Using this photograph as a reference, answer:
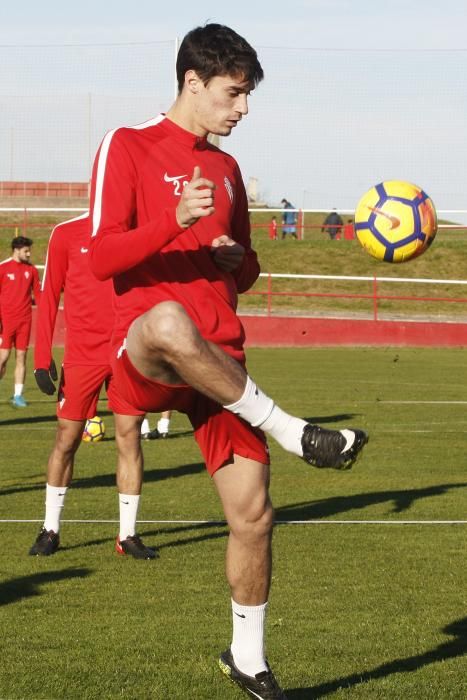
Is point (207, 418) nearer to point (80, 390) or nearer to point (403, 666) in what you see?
point (403, 666)

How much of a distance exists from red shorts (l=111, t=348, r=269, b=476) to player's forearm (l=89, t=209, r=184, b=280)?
319mm

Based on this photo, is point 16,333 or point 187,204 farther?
point 16,333

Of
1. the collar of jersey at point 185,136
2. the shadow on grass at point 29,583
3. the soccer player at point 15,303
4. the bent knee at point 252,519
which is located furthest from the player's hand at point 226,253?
the soccer player at point 15,303

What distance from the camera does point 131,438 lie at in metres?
7.52

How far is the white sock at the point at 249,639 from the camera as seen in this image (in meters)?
4.45

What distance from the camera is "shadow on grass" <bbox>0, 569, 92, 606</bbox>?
6.31 meters

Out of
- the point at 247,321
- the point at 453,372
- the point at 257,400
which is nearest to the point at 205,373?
the point at 257,400

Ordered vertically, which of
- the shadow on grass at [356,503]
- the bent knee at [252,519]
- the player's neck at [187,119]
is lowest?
the shadow on grass at [356,503]

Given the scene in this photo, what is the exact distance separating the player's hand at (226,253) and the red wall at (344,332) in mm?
25077

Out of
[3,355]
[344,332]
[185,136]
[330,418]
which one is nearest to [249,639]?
[185,136]

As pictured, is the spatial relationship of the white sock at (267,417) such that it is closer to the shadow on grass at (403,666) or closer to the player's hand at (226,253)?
the player's hand at (226,253)

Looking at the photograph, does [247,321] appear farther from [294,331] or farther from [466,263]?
[466,263]

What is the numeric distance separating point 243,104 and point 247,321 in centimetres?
2519

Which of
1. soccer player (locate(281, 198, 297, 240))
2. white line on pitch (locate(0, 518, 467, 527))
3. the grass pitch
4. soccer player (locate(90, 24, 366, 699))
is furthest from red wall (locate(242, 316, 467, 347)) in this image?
soccer player (locate(90, 24, 366, 699))
